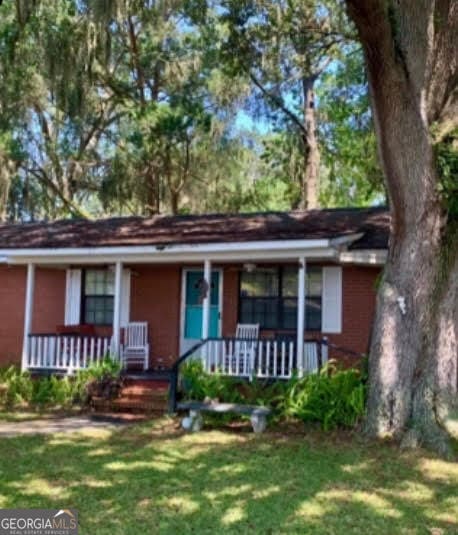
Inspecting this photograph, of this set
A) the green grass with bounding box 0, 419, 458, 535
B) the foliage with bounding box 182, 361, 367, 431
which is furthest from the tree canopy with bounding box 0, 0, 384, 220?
the green grass with bounding box 0, 419, 458, 535

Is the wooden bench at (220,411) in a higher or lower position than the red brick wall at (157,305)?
lower

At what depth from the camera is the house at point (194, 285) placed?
11.6 meters

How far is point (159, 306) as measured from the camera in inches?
554

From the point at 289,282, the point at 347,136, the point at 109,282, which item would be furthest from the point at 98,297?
the point at 347,136

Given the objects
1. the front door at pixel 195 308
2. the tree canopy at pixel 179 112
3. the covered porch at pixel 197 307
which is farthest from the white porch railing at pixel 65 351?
the tree canopy at pixel 179 112

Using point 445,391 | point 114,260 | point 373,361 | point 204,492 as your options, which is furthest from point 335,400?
point 114,260

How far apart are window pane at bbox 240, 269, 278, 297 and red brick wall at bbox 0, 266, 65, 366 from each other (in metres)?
4.38

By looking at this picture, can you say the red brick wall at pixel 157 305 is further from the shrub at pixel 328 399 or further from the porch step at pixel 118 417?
the porch step at pixel 118 417

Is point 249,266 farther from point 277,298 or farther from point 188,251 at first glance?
point 188,251

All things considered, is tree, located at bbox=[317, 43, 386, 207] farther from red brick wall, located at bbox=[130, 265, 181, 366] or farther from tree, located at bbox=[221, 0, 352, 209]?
red brick wall, located at bbox=[130, 265, 181, 366]

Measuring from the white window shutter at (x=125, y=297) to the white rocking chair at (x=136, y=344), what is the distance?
22cm

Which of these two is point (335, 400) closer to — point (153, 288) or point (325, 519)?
point (325, 519)

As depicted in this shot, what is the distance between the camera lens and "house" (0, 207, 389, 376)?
1163cm

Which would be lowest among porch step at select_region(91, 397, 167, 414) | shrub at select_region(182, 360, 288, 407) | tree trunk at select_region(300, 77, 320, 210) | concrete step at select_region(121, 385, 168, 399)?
porch step at select_region(91, 397, 167, 414)
